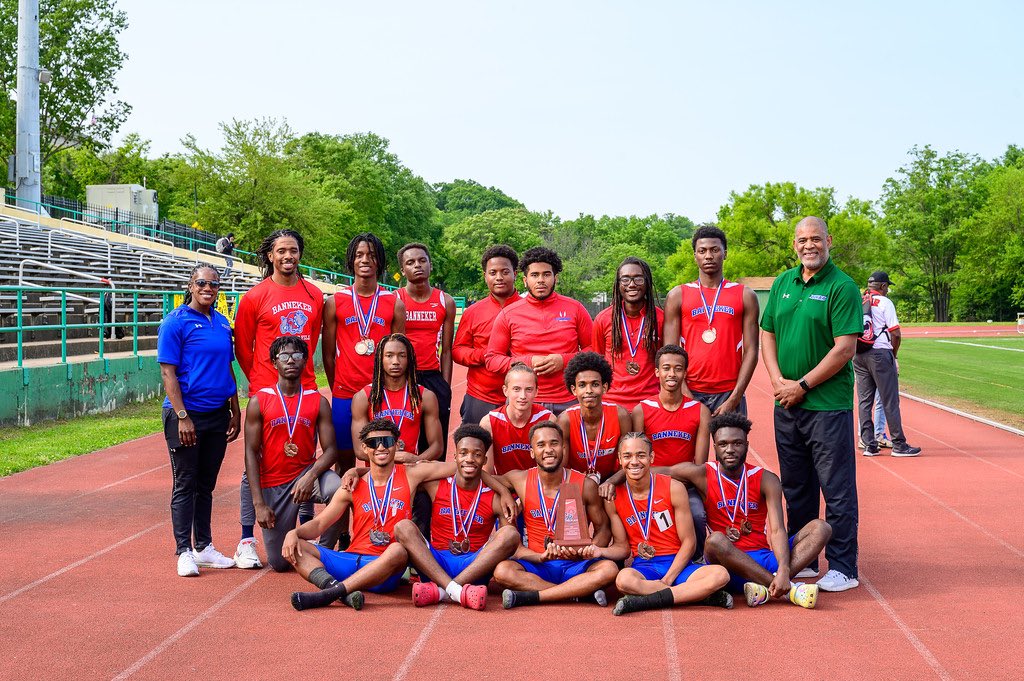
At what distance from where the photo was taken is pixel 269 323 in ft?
21.1

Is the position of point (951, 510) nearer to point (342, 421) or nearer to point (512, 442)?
point (512, 442)

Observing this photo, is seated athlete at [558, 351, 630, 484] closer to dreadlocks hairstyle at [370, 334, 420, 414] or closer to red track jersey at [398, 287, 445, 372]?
dreadlocks hairstyle at [370, 334, 420, 414]

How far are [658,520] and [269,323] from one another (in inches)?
109

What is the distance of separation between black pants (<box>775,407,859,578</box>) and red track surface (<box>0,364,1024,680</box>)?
0.28m

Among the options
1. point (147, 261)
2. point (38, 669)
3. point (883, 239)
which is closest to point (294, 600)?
point (38, 669)

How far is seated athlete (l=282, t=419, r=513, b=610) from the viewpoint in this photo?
5387 millimetres

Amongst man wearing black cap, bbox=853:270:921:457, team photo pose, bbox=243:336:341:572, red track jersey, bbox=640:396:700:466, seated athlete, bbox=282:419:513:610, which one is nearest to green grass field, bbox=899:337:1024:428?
man wearing black cap, bbox=853:270:921:457

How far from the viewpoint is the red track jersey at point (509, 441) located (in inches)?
238

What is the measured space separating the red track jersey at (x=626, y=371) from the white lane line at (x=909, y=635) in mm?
1697

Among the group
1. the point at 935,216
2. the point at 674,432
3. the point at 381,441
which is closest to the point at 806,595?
the point at 674,432

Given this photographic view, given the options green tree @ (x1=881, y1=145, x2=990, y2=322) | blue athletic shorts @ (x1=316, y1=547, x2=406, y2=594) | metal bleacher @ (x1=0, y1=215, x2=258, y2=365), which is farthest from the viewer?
green tree @ (x1=881, y1=145, x2=990, y2=322)

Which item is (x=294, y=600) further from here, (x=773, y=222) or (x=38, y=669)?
(x=773, y=222)

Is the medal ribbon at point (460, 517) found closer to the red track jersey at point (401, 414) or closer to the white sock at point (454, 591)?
the white sock at point (454, 591)

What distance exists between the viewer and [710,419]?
19.2ft
